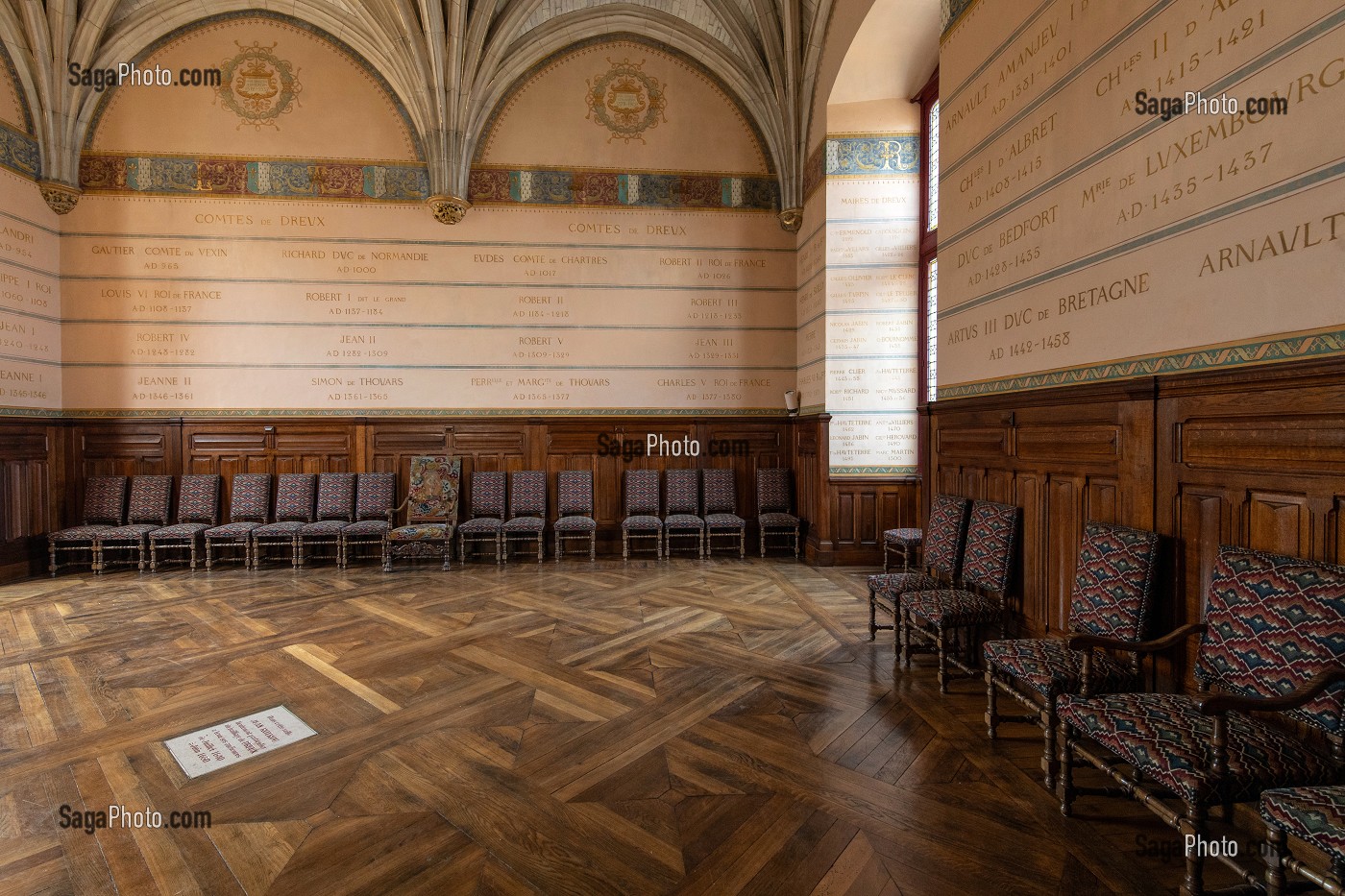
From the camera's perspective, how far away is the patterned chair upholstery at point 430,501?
25.7 feet

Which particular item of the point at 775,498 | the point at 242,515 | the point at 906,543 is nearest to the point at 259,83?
the point at 242,515

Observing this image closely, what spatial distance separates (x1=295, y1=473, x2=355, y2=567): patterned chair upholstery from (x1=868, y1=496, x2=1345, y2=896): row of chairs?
7638mm

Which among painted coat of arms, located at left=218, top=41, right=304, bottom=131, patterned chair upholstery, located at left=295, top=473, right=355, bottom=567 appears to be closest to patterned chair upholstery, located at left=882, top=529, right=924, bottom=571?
patterned chair upholstery, located at left=295, top=473, right=355, bottom=567

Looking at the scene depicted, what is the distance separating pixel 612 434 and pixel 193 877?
673 centimetres

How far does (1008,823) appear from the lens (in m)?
2.49

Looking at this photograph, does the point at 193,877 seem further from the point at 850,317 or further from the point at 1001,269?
the point at 850,317

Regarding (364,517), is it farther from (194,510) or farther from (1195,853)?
(1195,853)

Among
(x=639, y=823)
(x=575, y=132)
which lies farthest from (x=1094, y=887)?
(x=575, y=132)

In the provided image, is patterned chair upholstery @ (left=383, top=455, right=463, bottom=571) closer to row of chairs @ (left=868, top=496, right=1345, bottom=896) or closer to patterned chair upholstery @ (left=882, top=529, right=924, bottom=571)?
patterned chair upholstery @ (left=882, top=529, right=924, bottom=571)

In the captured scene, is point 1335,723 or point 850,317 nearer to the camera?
point 1335,723

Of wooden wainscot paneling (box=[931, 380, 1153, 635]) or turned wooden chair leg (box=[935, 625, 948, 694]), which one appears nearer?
wooden wainscot paneling (box=[931, 380, 1153, 635])

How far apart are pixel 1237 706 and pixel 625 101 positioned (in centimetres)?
922

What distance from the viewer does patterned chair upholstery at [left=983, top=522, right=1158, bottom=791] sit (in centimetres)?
274

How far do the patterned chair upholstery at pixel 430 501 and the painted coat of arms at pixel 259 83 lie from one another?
17.2 ft
